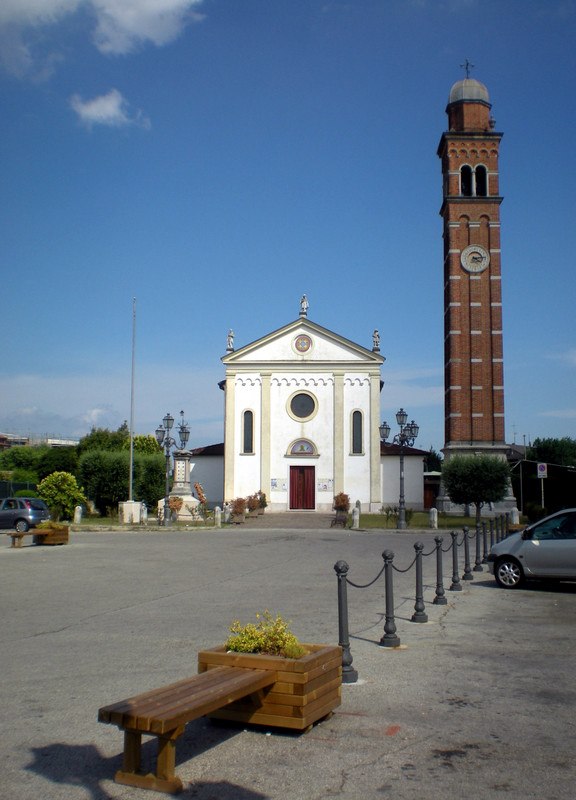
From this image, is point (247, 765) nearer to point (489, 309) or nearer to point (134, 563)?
→ point (134, 563)

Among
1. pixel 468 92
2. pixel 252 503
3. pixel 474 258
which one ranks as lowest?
pixel 252 503

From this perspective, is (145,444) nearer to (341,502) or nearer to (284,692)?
(341,502)

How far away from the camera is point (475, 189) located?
49.3m

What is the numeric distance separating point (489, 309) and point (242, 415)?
1678 centimetres

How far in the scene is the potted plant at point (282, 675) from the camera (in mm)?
5484

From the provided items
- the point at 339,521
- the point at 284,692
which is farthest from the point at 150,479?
the point at 284,692

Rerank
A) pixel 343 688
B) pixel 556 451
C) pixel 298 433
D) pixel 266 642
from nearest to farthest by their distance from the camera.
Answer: pixel 266 642 → pixel 343 688 → pixel 298 433 → pixel 556 451

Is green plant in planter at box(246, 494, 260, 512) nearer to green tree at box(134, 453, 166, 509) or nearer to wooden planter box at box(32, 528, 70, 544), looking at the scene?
green tree at box(134, 453, 166, 509)

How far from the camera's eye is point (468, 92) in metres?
50.6

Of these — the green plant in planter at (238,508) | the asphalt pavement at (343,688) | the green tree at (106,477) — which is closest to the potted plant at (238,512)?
the green plant in planter at (238,508)

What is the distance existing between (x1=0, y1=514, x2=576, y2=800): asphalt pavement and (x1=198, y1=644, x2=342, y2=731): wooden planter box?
0.45 ft

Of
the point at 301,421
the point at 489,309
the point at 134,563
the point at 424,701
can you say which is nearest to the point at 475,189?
the point at 489,309

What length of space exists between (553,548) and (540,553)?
0.27 meters

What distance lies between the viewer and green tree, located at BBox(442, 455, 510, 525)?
122 ft
